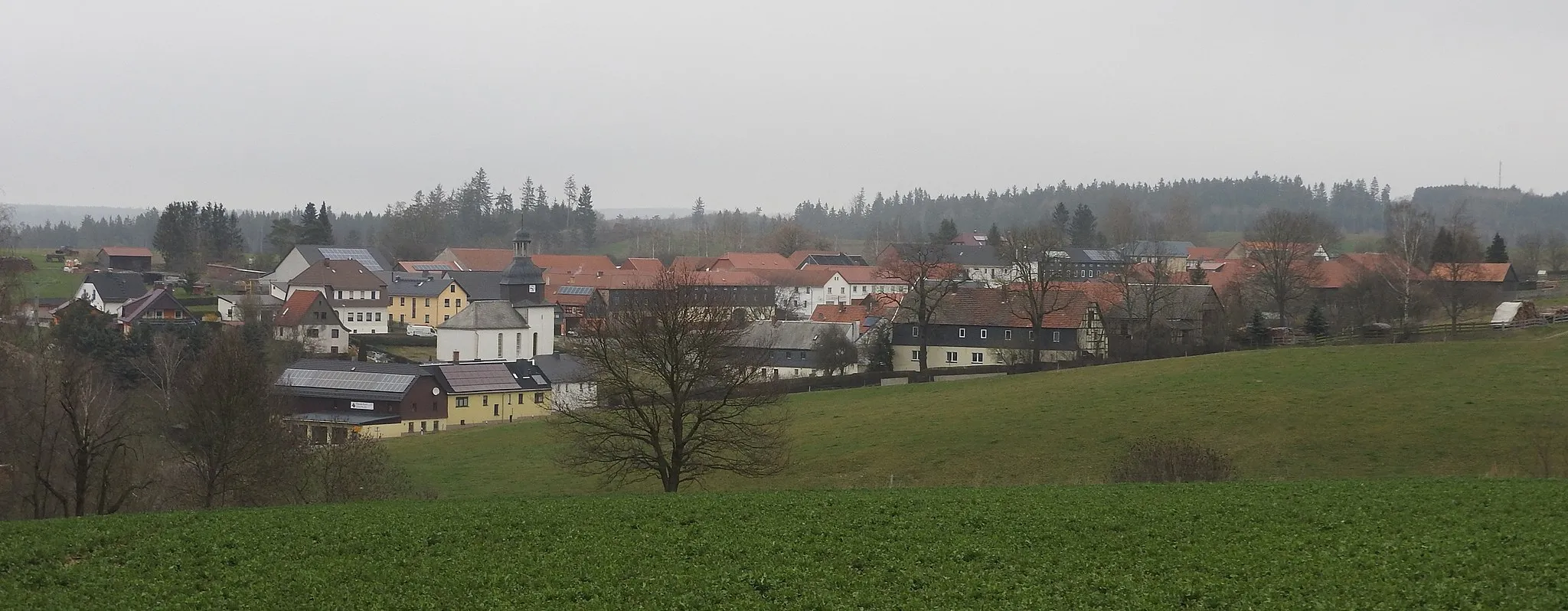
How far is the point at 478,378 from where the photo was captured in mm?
56844

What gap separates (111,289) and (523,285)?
34.7 m

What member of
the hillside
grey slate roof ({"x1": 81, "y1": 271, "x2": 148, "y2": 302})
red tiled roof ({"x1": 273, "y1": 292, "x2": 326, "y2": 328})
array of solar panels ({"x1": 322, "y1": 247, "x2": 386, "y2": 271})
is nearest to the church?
red tiled roof ({"x1": 273, "y1": 292, "x2": 326, "y2": 328})

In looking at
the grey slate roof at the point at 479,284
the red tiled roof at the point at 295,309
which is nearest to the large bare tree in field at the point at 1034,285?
the grey slate roof at the point at 479,284

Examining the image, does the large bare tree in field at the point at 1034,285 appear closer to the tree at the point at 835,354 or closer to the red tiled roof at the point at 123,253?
the tree at the point at 835,354

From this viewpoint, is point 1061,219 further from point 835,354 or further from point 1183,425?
point 1183,425

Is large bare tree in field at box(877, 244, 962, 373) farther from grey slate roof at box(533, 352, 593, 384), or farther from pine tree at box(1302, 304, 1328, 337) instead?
grey slate roof at box(533, 352, 593, 384)

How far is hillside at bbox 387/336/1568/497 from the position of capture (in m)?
29.6

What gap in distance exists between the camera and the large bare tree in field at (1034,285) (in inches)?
2162

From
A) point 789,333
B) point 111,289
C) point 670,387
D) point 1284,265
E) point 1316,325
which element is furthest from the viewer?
point 111,289

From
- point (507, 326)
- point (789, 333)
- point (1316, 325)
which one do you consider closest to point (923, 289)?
point (789, 333)

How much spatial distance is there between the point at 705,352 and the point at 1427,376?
24.0m

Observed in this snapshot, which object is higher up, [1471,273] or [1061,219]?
[1061,219]

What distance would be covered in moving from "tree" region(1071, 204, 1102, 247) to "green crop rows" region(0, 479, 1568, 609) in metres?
125

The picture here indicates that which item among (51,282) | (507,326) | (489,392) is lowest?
(489,392)
